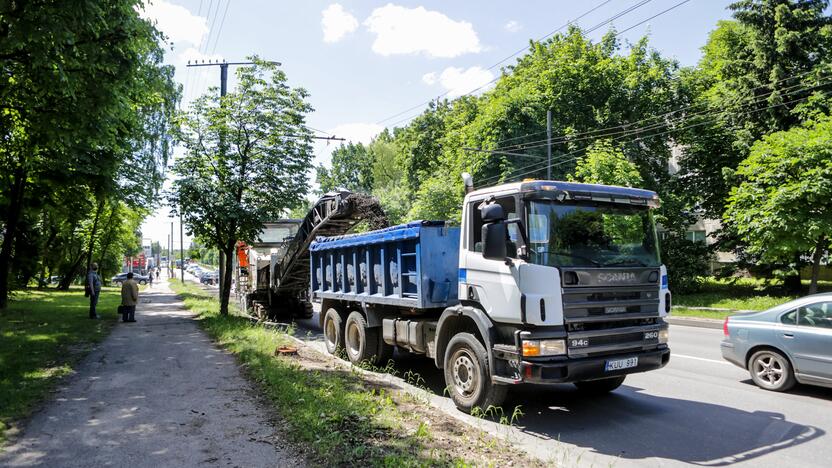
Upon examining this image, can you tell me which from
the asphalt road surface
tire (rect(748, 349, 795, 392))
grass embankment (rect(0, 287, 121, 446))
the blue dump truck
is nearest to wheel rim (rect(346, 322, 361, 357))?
the asphalt road surface

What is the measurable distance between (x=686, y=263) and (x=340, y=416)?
23.7m

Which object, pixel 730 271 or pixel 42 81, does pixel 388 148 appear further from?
pixel 42 81

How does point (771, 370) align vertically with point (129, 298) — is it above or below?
below

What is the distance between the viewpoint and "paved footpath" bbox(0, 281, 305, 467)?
5.03 m

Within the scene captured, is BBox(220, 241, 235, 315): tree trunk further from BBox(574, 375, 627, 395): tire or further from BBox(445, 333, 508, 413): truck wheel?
BBox(574, 375, 627, 395): tire

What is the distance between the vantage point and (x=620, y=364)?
6.02 metres

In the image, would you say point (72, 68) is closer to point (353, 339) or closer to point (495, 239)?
point (353, 339)

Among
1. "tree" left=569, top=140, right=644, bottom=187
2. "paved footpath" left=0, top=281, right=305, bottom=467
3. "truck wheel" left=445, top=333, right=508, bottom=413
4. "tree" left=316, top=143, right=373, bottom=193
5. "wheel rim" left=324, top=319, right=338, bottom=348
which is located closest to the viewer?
"paved footpath" left=0, top=281, right=305, bottom=467

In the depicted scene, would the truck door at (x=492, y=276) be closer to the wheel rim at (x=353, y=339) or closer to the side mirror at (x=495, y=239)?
the side mirror at (x=495, y=239)

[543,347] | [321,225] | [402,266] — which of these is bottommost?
[543,347]

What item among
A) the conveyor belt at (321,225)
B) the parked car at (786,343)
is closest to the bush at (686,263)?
the conveyor belt at (321,225)

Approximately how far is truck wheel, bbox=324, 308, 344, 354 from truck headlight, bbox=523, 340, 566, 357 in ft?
18.9

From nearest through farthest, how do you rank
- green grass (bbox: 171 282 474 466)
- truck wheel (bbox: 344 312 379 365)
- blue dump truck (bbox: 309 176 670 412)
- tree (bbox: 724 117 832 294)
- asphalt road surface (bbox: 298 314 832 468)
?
green grass (bbox: 171 282 474 466) < asphalt road surface (bbox: 298 314 832 468) < blue dump truck (bbox: 309 176 670 412) < truck wheel (bbox: 344 312 379 365) < tree (bbox: 724 117 832 294)

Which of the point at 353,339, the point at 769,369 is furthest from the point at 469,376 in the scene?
the point at 769,369
